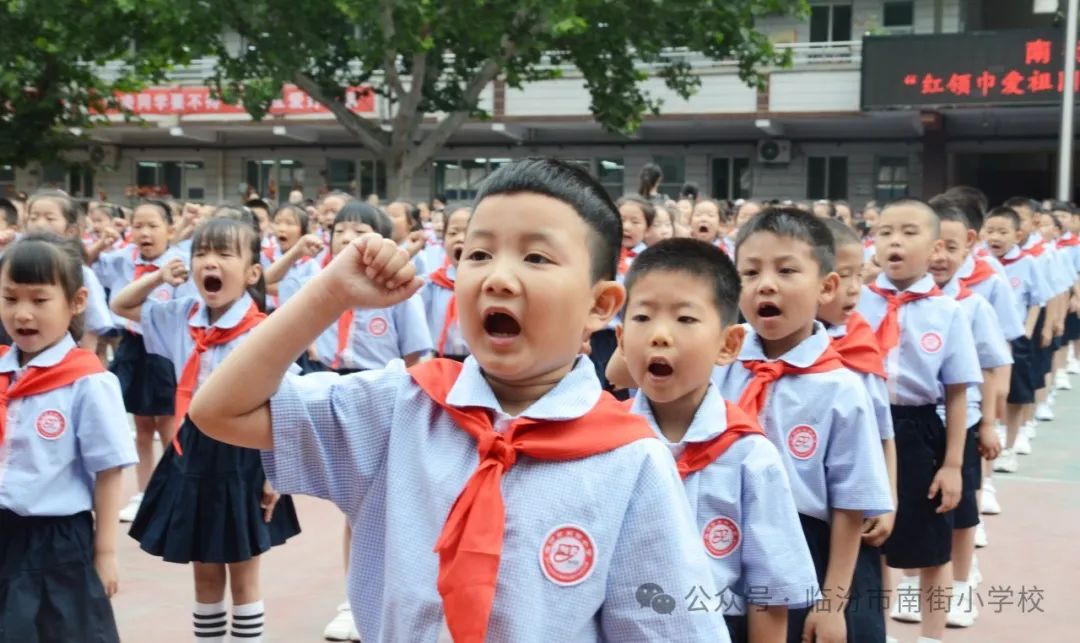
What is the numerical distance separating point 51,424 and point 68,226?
8.32 feet

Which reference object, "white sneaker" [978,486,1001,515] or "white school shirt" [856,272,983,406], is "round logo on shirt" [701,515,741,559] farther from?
"white sneaker" [978,486,1001,515]

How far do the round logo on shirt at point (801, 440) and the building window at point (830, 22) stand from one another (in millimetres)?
18693

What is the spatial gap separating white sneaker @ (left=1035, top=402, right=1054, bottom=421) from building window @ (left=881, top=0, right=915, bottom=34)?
474 inches

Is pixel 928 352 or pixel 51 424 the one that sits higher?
pixel 928 352

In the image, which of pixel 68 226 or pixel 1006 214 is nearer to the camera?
pixel 68 226

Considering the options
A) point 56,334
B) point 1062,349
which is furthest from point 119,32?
point 56,334

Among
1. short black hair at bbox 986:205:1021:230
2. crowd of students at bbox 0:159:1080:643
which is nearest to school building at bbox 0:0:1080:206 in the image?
short black hair at bbox 986:205:1021:230

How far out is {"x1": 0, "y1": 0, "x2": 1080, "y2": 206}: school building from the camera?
17547 mm

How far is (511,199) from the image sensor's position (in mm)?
1644

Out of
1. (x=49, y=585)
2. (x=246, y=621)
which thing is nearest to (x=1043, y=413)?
(x=246, y=621)

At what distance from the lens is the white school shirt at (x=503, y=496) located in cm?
161

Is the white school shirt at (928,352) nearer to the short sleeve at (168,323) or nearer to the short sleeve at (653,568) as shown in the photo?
the short sleeve at (168,323)

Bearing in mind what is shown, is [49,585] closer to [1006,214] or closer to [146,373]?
[146,373]

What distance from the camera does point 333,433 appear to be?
166 centimetres
